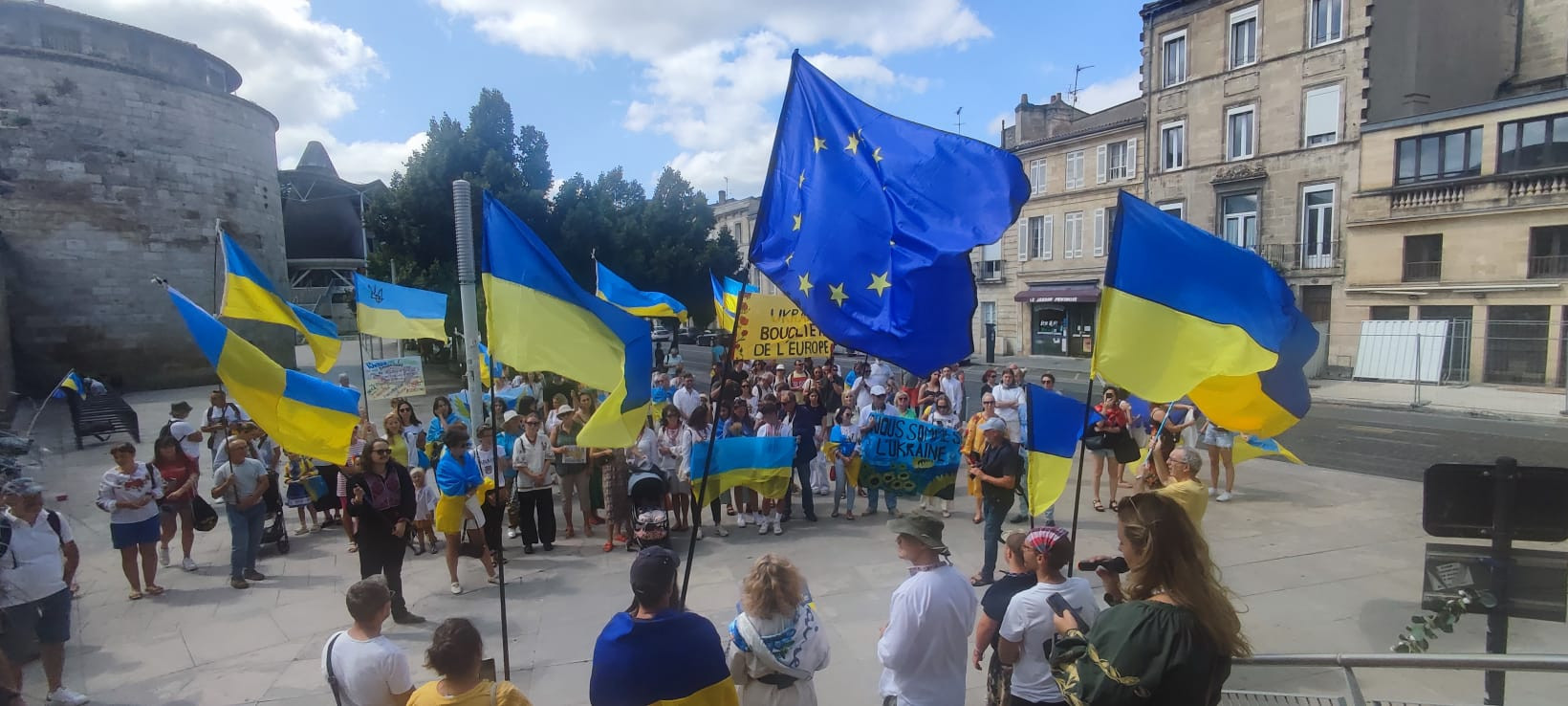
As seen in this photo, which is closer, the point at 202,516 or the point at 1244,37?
the point at 202,516

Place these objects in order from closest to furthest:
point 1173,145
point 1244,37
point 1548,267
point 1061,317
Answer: point 1548,267 → point 1244,37 → point 1173,145 → point 1061,317

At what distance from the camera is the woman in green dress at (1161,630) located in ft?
7.22

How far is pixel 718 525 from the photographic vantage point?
369 inches

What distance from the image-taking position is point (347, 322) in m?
56.9

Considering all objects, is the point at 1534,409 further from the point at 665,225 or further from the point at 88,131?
the point at 88,131

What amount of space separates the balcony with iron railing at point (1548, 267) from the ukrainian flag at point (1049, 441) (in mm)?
23856

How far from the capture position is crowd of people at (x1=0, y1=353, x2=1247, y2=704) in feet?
8.33

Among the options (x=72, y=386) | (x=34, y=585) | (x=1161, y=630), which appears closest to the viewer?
(x=1161, y=630)

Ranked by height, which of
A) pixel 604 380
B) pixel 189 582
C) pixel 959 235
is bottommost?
pixel 189 582

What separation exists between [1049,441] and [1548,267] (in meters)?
24.6

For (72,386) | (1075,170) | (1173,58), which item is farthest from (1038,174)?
(72,386)

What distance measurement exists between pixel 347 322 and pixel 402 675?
61.4 metres

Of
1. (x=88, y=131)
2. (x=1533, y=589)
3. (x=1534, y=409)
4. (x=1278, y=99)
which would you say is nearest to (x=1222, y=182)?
(x=1278, y=99)

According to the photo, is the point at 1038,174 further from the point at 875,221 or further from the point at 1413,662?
the point at 1413,662
